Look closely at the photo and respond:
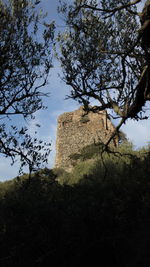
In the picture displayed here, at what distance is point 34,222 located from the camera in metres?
6.74

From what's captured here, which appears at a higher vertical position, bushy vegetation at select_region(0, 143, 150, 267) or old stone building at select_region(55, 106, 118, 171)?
old stone building at select_region(55, 106, 118, 171)

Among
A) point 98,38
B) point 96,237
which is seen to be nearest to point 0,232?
point 96,237

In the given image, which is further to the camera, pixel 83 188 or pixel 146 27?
pixel 83 188

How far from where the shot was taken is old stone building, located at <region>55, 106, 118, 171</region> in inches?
1479

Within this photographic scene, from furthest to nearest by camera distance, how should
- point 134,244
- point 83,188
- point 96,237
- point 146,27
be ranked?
1. point 83,188
2. point 96,237
3. point 134,244
4. point 146,27

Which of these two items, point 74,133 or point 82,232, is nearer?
point 82,232

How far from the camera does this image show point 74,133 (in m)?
39.4

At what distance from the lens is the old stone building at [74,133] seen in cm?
3756

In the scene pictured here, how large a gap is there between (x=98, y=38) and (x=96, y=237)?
21.0 feet

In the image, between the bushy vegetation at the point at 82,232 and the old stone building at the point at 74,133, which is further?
the old stone building at the point at 74,133

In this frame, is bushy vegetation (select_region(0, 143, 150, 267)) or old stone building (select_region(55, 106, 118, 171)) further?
old stone building (select_region(55, 106, 118, 171))

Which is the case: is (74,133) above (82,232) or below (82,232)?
above

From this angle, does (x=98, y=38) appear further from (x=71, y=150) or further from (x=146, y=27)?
(x=71, y=150)

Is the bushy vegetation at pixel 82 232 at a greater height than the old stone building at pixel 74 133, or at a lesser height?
lesser
